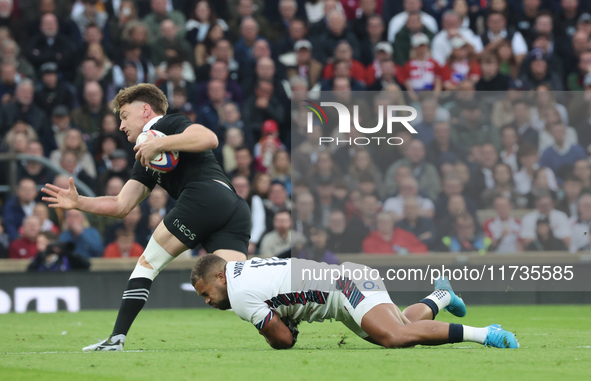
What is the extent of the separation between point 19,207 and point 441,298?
7.60 meters

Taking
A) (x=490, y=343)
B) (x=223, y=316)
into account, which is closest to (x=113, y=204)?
(x=490, y=343)

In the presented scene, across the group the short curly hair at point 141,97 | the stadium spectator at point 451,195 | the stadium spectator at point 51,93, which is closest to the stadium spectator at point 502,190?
the stadium spectator at point 451,195

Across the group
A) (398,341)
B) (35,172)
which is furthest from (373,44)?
(398,341)

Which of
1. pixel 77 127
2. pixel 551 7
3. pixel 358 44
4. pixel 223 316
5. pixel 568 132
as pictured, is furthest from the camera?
pixel 551 7

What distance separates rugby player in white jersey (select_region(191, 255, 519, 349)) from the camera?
5750 mm

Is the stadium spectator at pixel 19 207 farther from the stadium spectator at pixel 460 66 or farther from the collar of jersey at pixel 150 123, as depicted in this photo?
the stadium spectator at pixel 460 66

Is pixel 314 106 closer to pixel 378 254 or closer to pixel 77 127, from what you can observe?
pixel 378 254

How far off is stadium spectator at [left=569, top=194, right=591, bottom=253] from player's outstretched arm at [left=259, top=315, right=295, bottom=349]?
6.00 metres

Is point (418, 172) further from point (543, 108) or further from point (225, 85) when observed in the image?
point (225, 85)

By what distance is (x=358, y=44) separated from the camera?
14523 millimetres

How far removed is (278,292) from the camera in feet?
19.4

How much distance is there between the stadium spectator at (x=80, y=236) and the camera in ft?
38.6

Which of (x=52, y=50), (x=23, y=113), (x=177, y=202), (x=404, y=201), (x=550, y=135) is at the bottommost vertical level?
(x=177, y=202)

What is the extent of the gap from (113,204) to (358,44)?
8653 mm
